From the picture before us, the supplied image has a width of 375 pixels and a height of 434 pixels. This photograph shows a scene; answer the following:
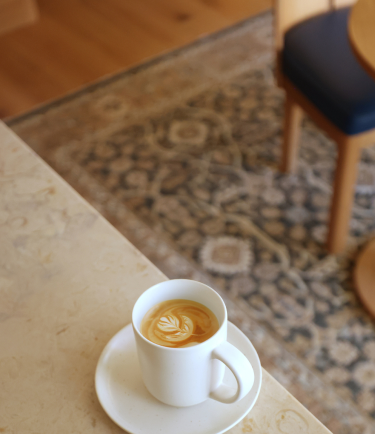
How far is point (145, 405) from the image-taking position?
1.76 ft

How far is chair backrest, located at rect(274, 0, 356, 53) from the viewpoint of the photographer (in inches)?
56.1

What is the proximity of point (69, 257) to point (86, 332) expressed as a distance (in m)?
0.12

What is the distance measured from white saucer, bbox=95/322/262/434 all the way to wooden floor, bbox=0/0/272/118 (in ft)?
5.97

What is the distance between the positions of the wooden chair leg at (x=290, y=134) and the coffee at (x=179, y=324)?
1.10 metres

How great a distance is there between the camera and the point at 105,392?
0.54m

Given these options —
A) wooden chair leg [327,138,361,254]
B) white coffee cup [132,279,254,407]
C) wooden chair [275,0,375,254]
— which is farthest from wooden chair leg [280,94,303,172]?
white coffee cup [132,279,254,407]

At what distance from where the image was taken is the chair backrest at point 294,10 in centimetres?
143

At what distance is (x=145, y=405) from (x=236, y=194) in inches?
49.2

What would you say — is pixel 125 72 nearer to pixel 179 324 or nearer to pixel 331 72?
pixel 331 72

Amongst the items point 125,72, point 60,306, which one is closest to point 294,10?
point 125,72

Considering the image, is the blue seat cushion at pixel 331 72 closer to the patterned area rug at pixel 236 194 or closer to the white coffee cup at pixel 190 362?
the patterned area rug at pixel 236 194

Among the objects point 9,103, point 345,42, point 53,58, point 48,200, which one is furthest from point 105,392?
point 53,58

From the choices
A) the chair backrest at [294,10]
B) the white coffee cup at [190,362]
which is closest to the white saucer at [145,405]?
the white coffee cup at [190,362]

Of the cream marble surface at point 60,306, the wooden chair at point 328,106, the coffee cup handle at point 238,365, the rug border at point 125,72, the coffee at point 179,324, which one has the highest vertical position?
the coffee cup handle at point 238,365
